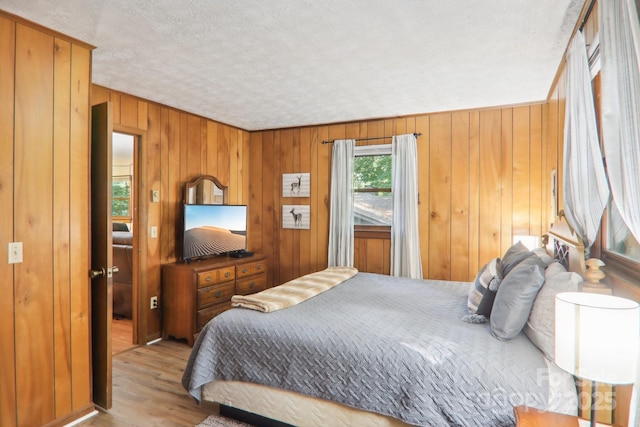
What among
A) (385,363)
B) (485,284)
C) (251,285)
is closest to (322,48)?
(485,284)

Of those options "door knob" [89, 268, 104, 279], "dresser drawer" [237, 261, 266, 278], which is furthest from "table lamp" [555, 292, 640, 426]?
"dresser drawer" [237, 261, 266, 278]

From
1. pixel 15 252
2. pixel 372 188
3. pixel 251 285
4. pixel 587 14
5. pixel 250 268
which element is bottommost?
pixel 251 285

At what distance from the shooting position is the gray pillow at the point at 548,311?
5.51 feet

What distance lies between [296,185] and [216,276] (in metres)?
1.70

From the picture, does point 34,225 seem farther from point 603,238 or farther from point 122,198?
point 122,198

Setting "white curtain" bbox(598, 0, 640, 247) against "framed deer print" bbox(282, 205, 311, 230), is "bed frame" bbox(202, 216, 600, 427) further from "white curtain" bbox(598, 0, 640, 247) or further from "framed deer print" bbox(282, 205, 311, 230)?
"framed deer print" bbox(282, 205, 311, 230)

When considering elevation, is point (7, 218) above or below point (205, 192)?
below

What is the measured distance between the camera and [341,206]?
15.0 ft

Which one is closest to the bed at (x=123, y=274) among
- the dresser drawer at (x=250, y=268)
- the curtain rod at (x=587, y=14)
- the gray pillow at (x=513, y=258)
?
the dresser drawer at (x=250, y=268)

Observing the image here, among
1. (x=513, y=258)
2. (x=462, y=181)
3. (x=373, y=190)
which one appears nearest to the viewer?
(x=513, y=258)

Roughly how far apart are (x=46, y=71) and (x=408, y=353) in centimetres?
270

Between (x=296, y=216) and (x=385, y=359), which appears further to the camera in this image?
(x=296, y=216)

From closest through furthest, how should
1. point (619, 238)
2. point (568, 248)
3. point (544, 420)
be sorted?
point (544, 420)
point (619, 238)
point (568, 248)

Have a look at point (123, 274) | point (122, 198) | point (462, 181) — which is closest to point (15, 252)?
point (123, 274)
